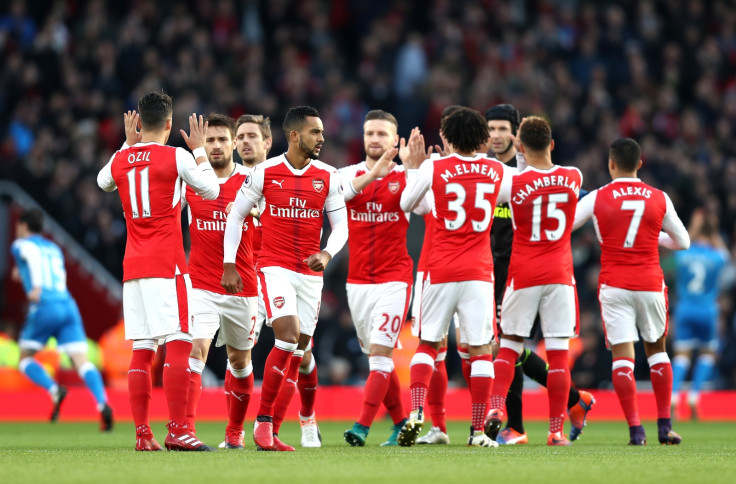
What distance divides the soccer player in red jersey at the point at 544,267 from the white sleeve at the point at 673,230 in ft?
2.71

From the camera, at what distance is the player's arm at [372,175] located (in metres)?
8.59

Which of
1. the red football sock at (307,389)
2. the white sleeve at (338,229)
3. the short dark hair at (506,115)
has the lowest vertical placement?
the red football sock at (307,389)

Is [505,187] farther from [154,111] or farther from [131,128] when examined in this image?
[131,128]

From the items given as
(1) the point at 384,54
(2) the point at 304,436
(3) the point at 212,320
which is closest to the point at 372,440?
(2) the point at 304,436

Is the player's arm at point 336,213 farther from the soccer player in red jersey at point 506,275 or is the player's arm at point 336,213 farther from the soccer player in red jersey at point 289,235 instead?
the soccer player in red jersey at point 506,275

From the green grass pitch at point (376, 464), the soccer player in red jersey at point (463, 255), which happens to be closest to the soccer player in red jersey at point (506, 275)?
the green grass pitch at point (376, 464)

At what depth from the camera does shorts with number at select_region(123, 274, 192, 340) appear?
25.6 ft

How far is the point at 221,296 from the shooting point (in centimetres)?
879

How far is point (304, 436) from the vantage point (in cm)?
909

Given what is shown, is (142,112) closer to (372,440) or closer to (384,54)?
(372,440)

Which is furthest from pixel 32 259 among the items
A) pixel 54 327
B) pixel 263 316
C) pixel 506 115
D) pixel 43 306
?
pixel 506 115

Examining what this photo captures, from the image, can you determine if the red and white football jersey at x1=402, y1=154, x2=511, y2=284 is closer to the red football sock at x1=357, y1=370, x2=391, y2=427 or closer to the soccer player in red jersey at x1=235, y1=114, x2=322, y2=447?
the red football sock at x1=357, y1=370, x2=391, y2=427

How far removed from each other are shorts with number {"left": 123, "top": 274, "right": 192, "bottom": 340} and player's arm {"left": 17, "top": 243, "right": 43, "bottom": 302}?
5.18 meters

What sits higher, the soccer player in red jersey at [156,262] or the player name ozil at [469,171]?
the player name ozil at [469,171]
